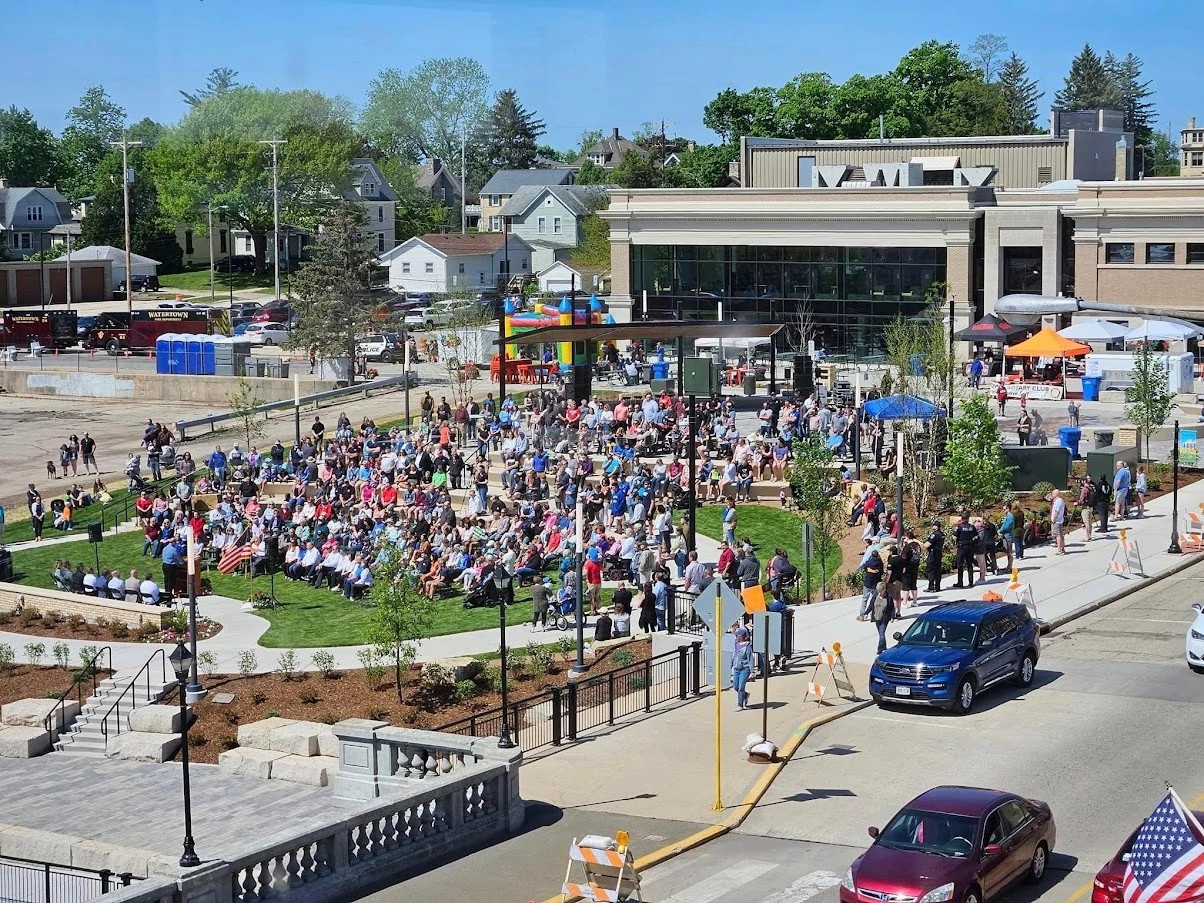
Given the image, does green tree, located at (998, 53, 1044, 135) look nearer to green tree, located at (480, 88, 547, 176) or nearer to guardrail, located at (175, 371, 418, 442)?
green tree, located at (480, 88, 547, 176)

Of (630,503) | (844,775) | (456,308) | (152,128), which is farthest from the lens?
(152,128)

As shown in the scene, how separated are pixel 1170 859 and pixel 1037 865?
3.49 metres

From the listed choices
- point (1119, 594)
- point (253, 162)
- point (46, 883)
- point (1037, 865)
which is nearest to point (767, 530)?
point (1119, 594)

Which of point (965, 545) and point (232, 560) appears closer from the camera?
point (965, 545)

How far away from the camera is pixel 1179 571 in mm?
34812

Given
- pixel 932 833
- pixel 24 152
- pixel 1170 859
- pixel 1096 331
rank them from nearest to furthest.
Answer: pixel 1170 859, pixel 932 833, pixel 1096 331, pixel 24 152

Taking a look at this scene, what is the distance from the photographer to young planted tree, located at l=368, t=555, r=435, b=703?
27.3 m

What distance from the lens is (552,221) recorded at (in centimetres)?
12444

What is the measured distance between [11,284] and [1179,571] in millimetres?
94447

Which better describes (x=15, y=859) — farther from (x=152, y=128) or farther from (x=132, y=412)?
(x=152, y=128)

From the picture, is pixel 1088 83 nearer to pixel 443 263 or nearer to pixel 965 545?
pixel 443 263

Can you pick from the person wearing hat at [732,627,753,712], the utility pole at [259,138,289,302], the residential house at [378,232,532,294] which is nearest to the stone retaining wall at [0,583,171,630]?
the person wearing hat at [732,627,753,712]

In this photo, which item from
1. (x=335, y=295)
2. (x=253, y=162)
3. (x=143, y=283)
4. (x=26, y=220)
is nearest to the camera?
(x=335, y=295)

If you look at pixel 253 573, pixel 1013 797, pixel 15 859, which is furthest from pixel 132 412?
pixel 1013 797
